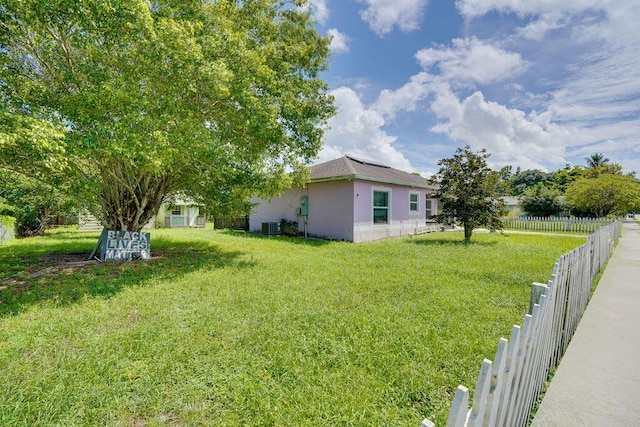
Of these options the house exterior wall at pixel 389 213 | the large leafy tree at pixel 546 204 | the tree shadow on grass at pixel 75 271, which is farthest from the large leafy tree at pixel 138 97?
the large leafy tree at pixel 546 204

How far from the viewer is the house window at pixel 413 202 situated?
15.2m

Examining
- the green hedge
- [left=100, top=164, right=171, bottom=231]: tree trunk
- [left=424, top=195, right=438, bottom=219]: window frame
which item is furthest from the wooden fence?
the green hedge

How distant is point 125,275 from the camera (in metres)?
5.94

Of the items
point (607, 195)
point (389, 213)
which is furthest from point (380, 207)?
point (607, 195)

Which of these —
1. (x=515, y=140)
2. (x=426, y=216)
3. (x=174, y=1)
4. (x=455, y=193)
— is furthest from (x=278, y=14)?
(x=515, y=140)

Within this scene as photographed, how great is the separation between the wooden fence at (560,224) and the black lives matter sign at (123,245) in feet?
59.6

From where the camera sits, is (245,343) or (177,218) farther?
(177,218)

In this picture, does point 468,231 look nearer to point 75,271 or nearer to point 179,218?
point 75,271

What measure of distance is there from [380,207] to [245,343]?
10944mm

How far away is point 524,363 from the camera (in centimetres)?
157

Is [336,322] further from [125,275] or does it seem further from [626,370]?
[125,275]

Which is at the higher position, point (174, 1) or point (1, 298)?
point (174, 1)

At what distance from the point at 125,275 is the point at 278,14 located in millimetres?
9852

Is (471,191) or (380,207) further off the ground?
(471,191)
